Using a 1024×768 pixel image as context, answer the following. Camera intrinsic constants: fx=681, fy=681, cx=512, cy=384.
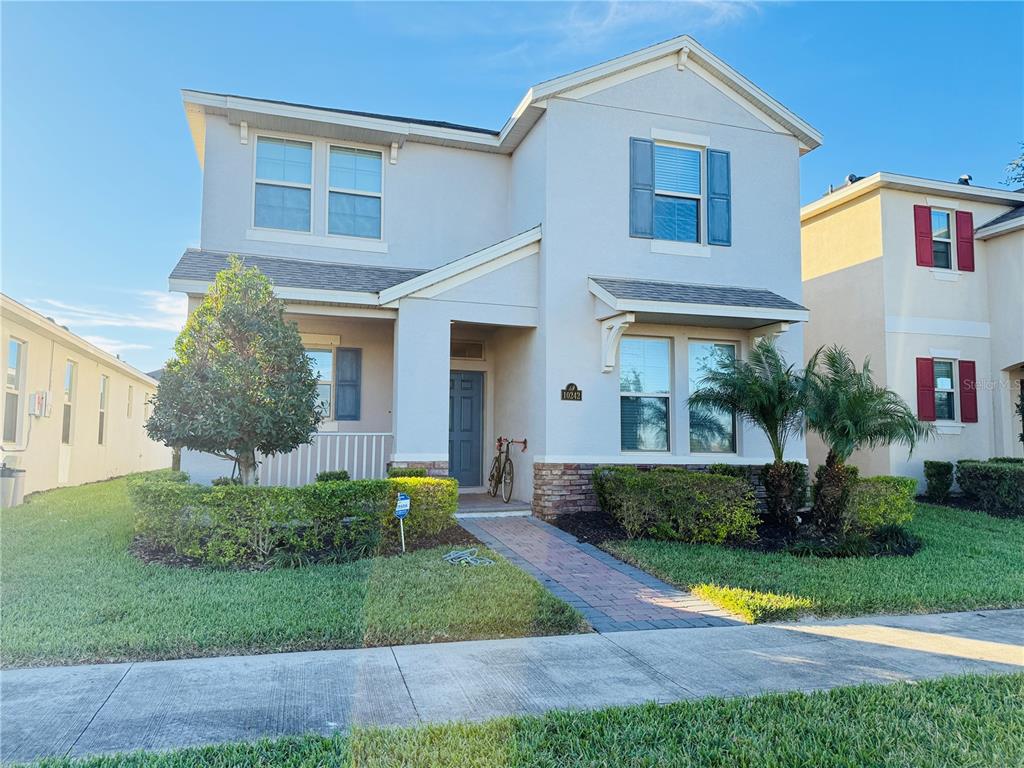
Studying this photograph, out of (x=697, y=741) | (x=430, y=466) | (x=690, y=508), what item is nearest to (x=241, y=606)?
(x=697, y=741)

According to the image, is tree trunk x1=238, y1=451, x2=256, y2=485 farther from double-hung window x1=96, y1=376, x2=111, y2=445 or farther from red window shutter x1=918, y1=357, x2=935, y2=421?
red window shutter x1=918, y1=357, x2=935, y2=421

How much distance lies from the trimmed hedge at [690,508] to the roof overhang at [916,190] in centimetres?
878

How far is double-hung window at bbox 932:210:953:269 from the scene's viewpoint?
14.8m

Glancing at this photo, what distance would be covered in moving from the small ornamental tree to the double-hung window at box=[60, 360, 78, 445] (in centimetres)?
865

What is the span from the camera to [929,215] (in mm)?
14617

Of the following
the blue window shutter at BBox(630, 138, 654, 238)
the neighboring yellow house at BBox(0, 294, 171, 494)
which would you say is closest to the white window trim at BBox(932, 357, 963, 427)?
the blue window shutter at BBox(630, 138, 654, 238)

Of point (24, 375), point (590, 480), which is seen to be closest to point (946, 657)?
point (590, 480)

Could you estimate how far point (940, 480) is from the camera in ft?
44.3

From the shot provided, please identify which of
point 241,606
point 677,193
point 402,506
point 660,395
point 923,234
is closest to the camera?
point 241,606

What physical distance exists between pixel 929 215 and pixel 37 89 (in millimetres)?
16196

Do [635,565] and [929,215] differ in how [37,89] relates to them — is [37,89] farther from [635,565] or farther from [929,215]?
[929,215]

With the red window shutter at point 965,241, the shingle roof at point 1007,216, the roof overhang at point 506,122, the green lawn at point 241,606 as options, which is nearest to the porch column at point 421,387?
the green lawn at point 241,606

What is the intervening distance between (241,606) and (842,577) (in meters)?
5.97

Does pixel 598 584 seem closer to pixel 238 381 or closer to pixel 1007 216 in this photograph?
pixel 238 381
